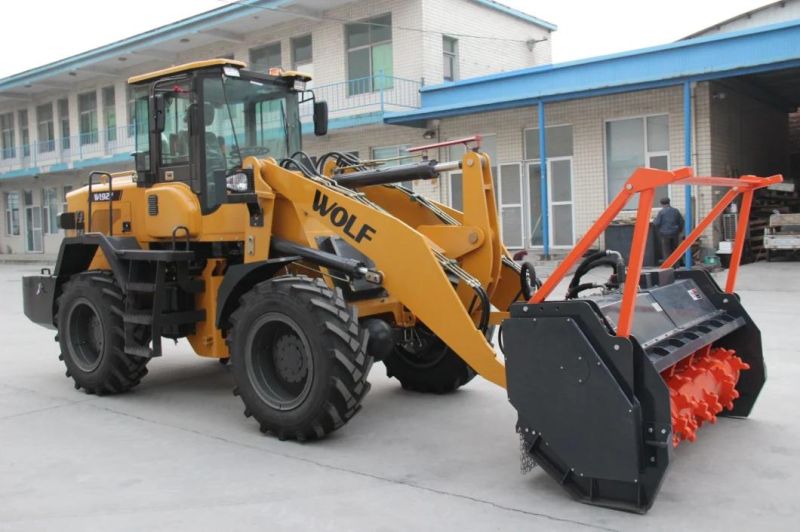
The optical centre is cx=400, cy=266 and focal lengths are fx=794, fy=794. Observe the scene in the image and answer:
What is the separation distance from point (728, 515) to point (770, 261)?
615 inches

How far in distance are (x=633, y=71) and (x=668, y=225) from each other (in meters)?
3.55

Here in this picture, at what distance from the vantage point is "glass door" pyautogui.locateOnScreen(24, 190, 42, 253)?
35.7m


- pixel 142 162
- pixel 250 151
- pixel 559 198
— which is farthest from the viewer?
pixel 559 198

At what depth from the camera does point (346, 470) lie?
16.2 feet

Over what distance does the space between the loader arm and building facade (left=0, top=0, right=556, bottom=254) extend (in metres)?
12.8

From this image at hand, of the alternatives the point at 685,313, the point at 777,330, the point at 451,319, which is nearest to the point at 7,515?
the point at 451,319

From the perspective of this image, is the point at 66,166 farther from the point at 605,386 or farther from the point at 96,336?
the point at 605,386

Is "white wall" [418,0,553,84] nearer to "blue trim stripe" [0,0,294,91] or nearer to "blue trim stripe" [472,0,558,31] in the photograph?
"blue trim stripe" [472,0,558,31]


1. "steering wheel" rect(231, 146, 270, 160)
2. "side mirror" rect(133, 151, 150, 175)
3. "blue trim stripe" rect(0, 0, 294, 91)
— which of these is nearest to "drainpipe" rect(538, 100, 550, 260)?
"blue trim stripe" rect(0, 0, 294, 91)

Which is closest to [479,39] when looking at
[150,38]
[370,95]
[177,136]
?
[370,95]

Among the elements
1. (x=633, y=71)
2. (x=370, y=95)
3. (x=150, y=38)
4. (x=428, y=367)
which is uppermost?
(x=150, y=38)

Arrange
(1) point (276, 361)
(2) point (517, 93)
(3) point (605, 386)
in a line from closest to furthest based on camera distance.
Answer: (3) point (605, 386)
(1) point (276, 361)
(2) point (517, 93)

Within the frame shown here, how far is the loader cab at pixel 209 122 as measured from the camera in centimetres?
665

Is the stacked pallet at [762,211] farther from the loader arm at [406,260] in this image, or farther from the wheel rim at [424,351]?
the loader arm at [406,260]
